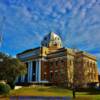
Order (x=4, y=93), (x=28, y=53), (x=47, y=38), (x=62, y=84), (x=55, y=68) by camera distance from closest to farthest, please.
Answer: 1. (x=4, y=93)
2. (x=62, y=84)
3. (x=55, y=68)
4. (x=28, y=53)
5. (x=47, y=38)

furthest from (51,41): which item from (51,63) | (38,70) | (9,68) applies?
(9,68)

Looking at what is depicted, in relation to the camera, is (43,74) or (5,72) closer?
(5,72)

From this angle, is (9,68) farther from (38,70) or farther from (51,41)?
(51,41)

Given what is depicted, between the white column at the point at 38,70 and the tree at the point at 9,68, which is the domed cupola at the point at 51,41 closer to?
the white column at the point at 38,70

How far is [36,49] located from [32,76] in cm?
1115

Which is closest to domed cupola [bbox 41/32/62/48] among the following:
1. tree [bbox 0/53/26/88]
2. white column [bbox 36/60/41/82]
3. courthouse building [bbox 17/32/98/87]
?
courthouse building [bbox 17/32/98/87]

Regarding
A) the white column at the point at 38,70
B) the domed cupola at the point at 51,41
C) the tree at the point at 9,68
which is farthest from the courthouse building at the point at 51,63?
the tree at the point at 9,68

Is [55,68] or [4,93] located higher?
[55,68]

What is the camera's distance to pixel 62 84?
81.5m

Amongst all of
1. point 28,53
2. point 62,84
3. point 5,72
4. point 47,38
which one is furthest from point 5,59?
point 47,38

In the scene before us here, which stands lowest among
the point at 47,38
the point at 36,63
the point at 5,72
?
the point at 5,72

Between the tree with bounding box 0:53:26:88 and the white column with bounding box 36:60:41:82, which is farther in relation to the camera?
the white column with bounding box 36:60:41:82

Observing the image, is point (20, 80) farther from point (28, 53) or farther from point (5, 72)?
point (5, 72)

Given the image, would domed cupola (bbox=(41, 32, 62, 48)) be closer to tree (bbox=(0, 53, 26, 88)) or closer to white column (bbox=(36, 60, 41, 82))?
white column (bbox=(36, 60, 41, 82))
